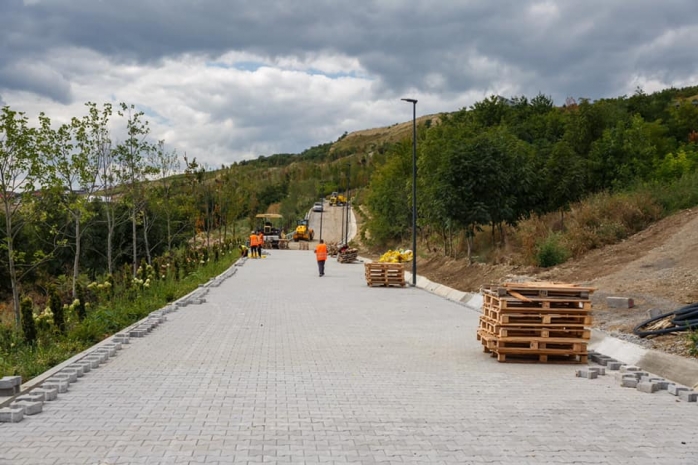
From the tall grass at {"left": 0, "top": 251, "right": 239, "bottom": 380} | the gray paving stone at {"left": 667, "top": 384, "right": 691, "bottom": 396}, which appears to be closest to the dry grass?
the tall grass at {"left": 0, "top": 251, "right": 239, "bottom": 380}

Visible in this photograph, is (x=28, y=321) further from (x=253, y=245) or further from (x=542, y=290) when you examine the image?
(x=253, y=245)

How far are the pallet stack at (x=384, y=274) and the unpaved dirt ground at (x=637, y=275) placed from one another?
5.87 ft

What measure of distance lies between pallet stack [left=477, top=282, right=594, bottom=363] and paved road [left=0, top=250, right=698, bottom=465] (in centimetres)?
30

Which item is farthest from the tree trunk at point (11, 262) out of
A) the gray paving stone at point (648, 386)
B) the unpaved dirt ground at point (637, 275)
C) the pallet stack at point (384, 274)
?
the pallet stack at point (384, 274)

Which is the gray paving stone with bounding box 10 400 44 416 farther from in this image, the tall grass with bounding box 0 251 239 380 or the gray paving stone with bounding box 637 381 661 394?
the gray paving stone with bounding box 637 381 661 394

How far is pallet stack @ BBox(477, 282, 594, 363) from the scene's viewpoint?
10180 mm

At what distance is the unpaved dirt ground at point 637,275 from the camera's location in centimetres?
1312

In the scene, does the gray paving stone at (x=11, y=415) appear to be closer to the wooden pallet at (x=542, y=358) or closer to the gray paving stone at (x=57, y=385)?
the gray paving stone at (x=57, y=385)

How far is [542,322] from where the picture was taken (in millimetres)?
10250

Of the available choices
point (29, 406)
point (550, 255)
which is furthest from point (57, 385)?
point (550, 255)

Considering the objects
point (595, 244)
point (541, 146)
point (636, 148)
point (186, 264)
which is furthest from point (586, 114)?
point (186, 264)

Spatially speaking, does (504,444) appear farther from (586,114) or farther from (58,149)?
(586,114)

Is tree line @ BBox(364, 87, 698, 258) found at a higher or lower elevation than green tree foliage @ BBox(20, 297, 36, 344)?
higher

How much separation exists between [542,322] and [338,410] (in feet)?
14.0
